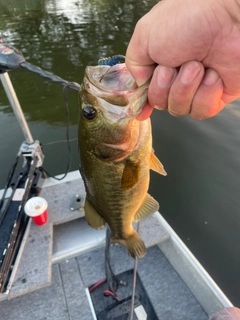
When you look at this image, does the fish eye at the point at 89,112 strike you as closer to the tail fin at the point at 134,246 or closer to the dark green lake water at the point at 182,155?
the tail fin at the point at 134,246

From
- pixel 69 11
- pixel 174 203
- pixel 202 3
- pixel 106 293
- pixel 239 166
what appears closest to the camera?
pixel 202 3

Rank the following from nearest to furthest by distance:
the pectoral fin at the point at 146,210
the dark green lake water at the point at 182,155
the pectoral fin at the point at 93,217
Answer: the pectoral fin at the point at 93,217 → the pectoral fin at the point at 146,210 → the dark green lake water at the point at 182,155

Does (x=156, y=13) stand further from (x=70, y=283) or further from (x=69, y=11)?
(x=69, y=11)

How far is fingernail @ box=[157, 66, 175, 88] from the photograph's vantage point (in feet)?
3.04

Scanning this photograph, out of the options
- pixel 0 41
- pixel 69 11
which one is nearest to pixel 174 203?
pixel 0 41

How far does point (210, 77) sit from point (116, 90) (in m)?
0.44

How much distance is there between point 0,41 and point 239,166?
3839 mm

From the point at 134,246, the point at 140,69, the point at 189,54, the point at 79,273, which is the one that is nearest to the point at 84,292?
the point at 79,273

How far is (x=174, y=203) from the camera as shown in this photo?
405 cm

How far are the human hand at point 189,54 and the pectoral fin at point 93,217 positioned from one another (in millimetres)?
927

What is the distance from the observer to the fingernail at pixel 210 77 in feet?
2.97

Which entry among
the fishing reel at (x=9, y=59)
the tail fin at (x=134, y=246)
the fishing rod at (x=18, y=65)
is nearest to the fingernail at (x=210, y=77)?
the tail fin at (x=134, y=246)

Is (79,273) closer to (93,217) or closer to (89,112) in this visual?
(93,217)

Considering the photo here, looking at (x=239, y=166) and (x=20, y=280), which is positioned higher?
(x=20, y=280)
